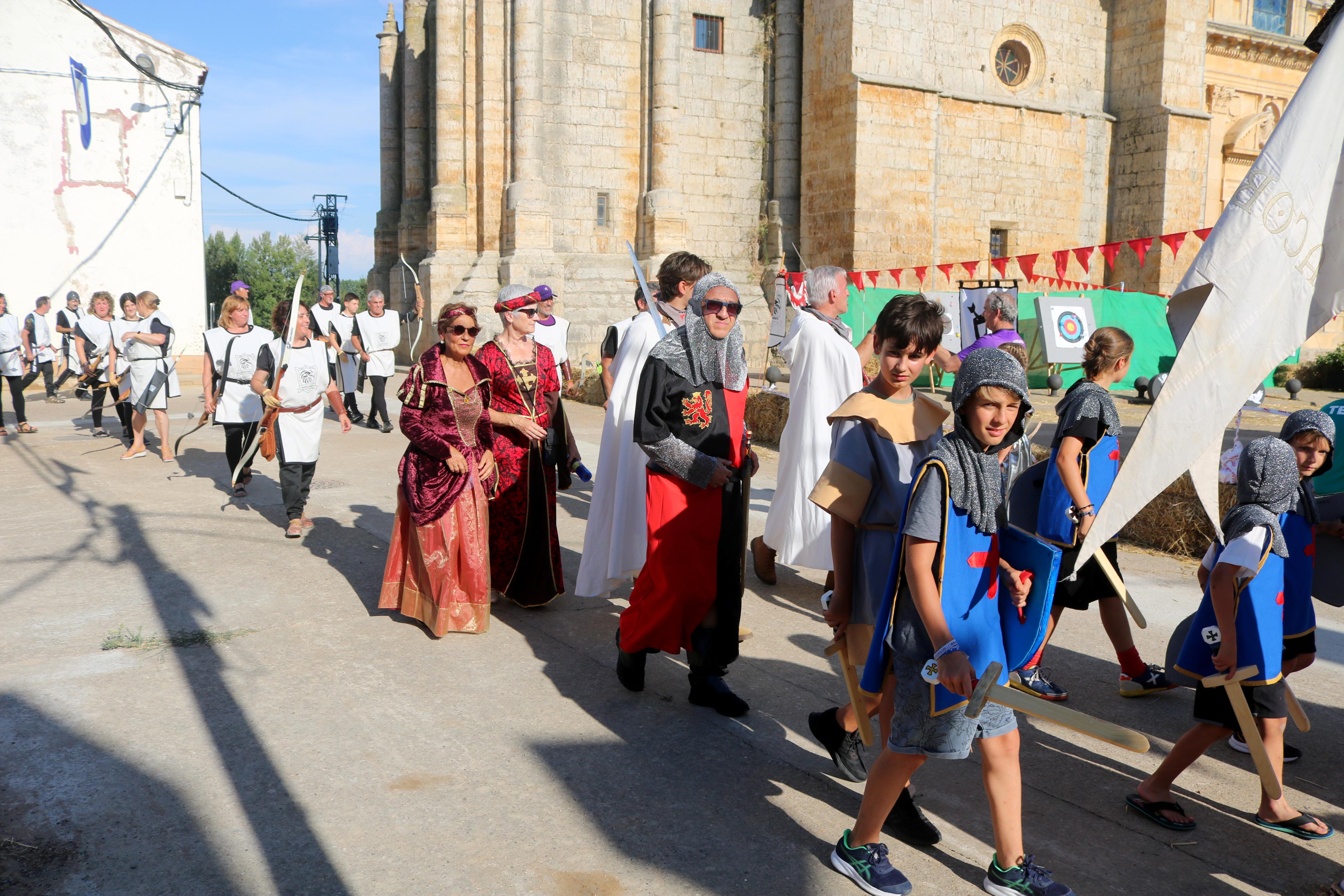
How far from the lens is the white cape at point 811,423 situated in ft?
19.0

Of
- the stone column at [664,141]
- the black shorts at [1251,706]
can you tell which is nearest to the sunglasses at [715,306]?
the black shorts at [1251,706]

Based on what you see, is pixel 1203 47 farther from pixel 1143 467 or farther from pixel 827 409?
pixel 1143 467

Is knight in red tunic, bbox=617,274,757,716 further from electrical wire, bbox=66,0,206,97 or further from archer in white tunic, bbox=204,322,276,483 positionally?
electrical wire, bbox=66,0,206,97

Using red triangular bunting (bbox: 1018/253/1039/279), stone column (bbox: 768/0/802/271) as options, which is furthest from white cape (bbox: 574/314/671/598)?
stone column (bbox: 768/0/802/271)

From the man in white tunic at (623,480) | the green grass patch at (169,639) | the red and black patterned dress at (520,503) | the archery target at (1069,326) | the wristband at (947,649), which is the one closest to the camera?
the wristband at (947,649)

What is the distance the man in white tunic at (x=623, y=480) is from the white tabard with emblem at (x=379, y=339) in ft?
27.3

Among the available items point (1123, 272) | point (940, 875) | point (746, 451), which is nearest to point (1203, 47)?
point (1123, 272)

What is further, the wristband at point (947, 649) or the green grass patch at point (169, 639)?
the green grass patch at point (169, 639)

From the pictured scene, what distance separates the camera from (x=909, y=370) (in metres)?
3.27

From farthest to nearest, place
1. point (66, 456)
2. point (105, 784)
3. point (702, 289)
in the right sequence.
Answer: point (66, 456), point (702, 289), point (105, 784)

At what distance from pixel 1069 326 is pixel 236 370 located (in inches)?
542

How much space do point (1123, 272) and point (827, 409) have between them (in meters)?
20.3

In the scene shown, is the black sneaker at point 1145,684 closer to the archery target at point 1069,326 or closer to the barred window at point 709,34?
the archery target at point 1069,326

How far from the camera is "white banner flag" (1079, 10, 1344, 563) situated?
82.5 inches
